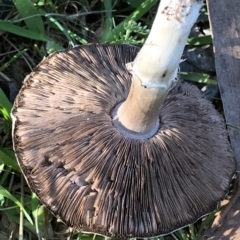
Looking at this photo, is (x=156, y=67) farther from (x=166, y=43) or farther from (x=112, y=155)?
(x=112, y=155)

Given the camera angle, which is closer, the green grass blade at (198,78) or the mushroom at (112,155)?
the mushroom at (112,155)

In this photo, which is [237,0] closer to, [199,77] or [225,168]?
[199,77]

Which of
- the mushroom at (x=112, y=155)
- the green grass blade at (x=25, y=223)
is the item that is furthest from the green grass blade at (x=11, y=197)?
the mushroom at (x=112, y=155)

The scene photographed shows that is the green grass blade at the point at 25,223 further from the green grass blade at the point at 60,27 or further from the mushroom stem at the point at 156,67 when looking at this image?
the green grass blade at the point at 60,27

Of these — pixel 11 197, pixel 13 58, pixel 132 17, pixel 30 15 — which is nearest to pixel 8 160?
pixel 11 197

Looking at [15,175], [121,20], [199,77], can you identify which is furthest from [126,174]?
[121,20]

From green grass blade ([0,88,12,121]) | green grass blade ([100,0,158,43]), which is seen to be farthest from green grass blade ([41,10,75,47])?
green grass blade ([0,88,12,121])
